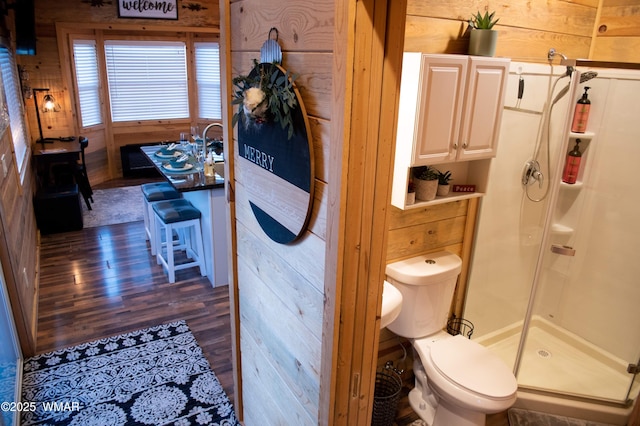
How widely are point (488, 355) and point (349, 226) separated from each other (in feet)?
5.10

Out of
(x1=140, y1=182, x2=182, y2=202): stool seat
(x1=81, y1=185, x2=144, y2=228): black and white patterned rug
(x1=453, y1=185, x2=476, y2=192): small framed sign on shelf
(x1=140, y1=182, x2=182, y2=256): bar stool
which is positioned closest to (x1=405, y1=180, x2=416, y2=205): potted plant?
(x1=453, y1=185, x2=476, y2=192): small framed sign on shelf

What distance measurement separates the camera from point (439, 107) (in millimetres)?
2062

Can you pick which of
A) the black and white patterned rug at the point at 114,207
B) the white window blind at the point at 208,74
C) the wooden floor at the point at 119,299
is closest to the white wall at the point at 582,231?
the wooden floor at the point at 119,299

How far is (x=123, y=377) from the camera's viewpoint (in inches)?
110

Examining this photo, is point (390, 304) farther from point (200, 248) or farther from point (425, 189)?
point (200, 248)

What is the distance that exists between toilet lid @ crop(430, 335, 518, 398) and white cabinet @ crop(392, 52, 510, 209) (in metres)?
0.87

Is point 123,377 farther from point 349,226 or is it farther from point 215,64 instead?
point 215,64

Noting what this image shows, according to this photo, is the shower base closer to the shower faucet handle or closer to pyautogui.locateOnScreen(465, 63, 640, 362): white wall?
pyautogui.locateOnScreen(465, 63, 640, 362): white wall

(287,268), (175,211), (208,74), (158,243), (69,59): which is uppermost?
(69,59)

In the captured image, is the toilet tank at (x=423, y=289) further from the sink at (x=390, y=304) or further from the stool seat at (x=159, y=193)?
the stool seat at (x=159, y=193)

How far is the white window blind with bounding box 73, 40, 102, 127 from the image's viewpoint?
252 inches

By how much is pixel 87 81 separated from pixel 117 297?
168 inches

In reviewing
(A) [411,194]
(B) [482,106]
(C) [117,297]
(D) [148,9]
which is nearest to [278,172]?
(A) [411,194]

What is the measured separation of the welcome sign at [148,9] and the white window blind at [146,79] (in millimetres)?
497
